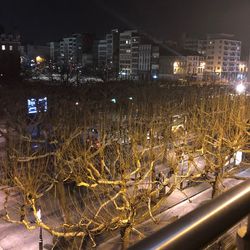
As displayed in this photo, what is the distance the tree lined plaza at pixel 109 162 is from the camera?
13.0 m

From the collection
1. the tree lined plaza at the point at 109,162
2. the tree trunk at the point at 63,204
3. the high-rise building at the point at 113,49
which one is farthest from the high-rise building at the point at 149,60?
the tree trunk at the point at 63,204

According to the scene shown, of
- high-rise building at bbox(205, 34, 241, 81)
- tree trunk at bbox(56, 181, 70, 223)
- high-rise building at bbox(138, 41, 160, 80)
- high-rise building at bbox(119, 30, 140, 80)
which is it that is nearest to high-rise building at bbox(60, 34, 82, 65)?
high-rise building at bbox(119, 30, 140, 80)

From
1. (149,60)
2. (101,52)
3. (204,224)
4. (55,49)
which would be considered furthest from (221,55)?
(204,224)

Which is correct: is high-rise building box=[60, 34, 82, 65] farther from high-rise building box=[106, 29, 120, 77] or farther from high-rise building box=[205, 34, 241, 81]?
high-rise building box=[205, 34, 241, 81]

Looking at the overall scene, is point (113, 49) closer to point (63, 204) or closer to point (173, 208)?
point (173, 208)

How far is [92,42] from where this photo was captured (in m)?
150

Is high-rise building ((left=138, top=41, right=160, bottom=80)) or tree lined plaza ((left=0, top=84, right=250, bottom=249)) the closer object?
tree lined plaza ((left=0, top=84, right=250, bottom=249))

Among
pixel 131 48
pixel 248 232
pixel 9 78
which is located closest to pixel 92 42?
pixel 131 48

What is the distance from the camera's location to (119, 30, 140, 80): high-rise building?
118 m

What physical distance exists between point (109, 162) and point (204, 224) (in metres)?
17.4

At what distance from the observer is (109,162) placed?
18.5m

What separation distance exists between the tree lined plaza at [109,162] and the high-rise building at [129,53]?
274ft

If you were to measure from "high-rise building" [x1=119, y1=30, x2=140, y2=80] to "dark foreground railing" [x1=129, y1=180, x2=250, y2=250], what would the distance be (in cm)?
11413

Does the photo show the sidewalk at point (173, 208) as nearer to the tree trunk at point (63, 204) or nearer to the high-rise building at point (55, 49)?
the tree trunk at point (63, 204)
